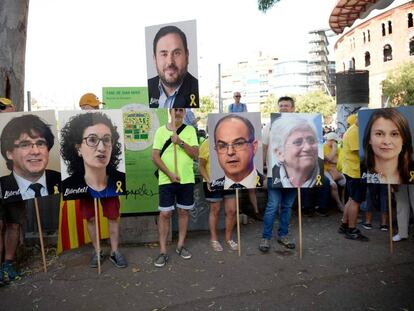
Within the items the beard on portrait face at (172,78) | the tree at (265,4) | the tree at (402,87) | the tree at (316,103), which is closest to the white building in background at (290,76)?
the tree at (316,103)

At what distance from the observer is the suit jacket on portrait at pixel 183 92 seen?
4.80 metres

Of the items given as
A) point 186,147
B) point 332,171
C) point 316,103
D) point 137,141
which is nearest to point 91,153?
point 186,147

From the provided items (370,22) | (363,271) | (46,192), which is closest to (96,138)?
(46,192)

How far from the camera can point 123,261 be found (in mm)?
4797

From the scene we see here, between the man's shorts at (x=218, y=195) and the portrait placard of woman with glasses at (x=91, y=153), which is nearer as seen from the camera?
the portrait placard of woman with glasses at (x=91, y=153)

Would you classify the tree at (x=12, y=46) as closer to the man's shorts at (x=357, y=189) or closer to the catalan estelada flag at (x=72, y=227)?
the catalan estelada flag at (x=72, y=227)

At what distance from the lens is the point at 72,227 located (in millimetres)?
5562

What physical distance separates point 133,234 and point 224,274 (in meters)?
1.70

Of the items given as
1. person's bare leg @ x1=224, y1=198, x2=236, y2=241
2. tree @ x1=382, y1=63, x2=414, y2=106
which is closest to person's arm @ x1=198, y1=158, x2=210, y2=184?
person's bare leg @ x1=224, y1=198, x2=236, y2=241

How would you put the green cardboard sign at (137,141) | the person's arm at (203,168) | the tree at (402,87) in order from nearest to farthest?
the person's arm at (203,168), the green cardboard sign at (137,141), the tree at (402,87)

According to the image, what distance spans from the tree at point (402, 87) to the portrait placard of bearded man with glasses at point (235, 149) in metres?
38.9

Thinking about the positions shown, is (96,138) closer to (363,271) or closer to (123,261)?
(123,261)

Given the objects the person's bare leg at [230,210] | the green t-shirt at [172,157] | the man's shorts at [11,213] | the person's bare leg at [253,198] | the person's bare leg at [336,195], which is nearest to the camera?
the man's shorts at [11,213]

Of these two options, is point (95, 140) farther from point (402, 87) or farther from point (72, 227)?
point (402, 87)
